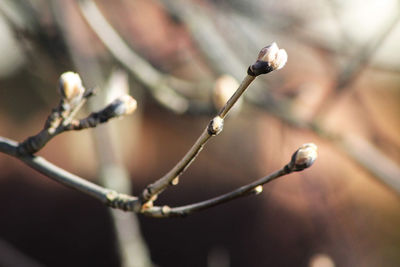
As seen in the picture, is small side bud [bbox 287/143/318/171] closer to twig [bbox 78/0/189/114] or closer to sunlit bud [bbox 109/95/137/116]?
sunlit bud [bbox 109/95/137/116]

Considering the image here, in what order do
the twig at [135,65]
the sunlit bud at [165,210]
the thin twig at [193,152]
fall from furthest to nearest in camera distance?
the twig at [135,65], the sunlit bud at [165,210], the thin twig at [193,152]

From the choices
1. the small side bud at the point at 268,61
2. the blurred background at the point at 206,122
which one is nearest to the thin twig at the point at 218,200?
the small side bud at the point at 268,61

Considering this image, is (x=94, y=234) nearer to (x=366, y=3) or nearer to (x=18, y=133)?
(x=18, y=133)

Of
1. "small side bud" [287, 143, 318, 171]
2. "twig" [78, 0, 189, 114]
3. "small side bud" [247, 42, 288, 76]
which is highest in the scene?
"twig" [78, 0, 189, 114]

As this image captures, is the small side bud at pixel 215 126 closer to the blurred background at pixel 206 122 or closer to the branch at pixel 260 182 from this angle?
the branch at pixel 260 182

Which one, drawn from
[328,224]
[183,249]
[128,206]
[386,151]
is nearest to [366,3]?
[386,151]

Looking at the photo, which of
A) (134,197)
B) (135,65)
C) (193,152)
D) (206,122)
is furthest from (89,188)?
(206,122)

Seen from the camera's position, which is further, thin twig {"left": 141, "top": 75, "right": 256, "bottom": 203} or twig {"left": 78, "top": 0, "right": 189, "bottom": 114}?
twig {"left": 78, "top": 0, "right": 189, "bottom": 114}

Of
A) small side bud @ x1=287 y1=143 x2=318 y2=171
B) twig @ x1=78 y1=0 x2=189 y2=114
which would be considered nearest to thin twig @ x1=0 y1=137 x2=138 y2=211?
small side bud @ x1=287 y1=143 x2=318 y2=171
